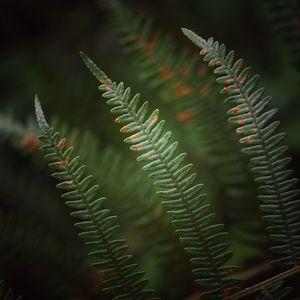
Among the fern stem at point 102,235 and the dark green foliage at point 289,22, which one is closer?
the fern stem at point 102,235

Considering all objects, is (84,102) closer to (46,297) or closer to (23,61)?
(46,297)

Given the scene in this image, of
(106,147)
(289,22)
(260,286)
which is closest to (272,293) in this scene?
(260,286)

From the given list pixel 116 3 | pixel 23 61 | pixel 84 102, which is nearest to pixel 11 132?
pixel 84 102

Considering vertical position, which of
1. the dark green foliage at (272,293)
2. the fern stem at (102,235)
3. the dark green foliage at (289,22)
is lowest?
the dark green foliage at (272,293)

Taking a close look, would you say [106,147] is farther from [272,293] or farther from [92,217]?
[272,293]

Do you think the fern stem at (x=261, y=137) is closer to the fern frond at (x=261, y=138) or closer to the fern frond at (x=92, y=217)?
the fern frond at (x=261, y=138)

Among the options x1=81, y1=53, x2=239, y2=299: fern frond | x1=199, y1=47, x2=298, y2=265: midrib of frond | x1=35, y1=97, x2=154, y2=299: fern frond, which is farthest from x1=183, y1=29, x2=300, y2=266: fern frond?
x1=35, y1=97, x2=154, y2=299: fern frond

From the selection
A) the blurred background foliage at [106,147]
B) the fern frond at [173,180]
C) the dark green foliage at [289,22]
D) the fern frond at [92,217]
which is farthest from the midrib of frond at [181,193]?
the dark green foliage at [289,22]
